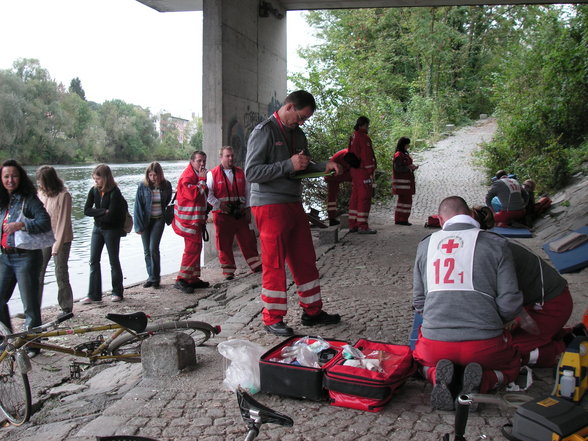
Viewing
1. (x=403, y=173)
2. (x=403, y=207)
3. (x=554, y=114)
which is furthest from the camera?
(x=554, y=114)

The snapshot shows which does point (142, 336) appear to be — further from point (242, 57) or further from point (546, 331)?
point (242, 57)

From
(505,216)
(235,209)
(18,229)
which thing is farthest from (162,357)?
(505,216)

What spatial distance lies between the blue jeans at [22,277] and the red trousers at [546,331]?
4.49m

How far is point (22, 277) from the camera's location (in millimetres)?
5332

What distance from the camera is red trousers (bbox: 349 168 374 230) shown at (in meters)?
10.5

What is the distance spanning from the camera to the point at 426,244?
3.52 metres

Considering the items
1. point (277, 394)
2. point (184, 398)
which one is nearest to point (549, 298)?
point (277, 394)

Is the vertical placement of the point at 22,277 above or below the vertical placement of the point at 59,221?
below

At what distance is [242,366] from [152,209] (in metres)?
A: 4.62

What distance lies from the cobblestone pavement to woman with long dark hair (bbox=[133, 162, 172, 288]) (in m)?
0.53

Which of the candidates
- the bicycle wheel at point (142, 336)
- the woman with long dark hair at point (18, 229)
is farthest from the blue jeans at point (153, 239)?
the bicycle wheel at point (142, 336)

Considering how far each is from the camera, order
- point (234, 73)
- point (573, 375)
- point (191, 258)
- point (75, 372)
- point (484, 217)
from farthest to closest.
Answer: point (234, 73) → point (191, 258) → point (75, 372) → point (484, 217) → point (573, 375)

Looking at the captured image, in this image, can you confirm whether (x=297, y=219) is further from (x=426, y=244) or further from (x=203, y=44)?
(x=203, y=44)

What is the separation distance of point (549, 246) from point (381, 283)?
127 inches
